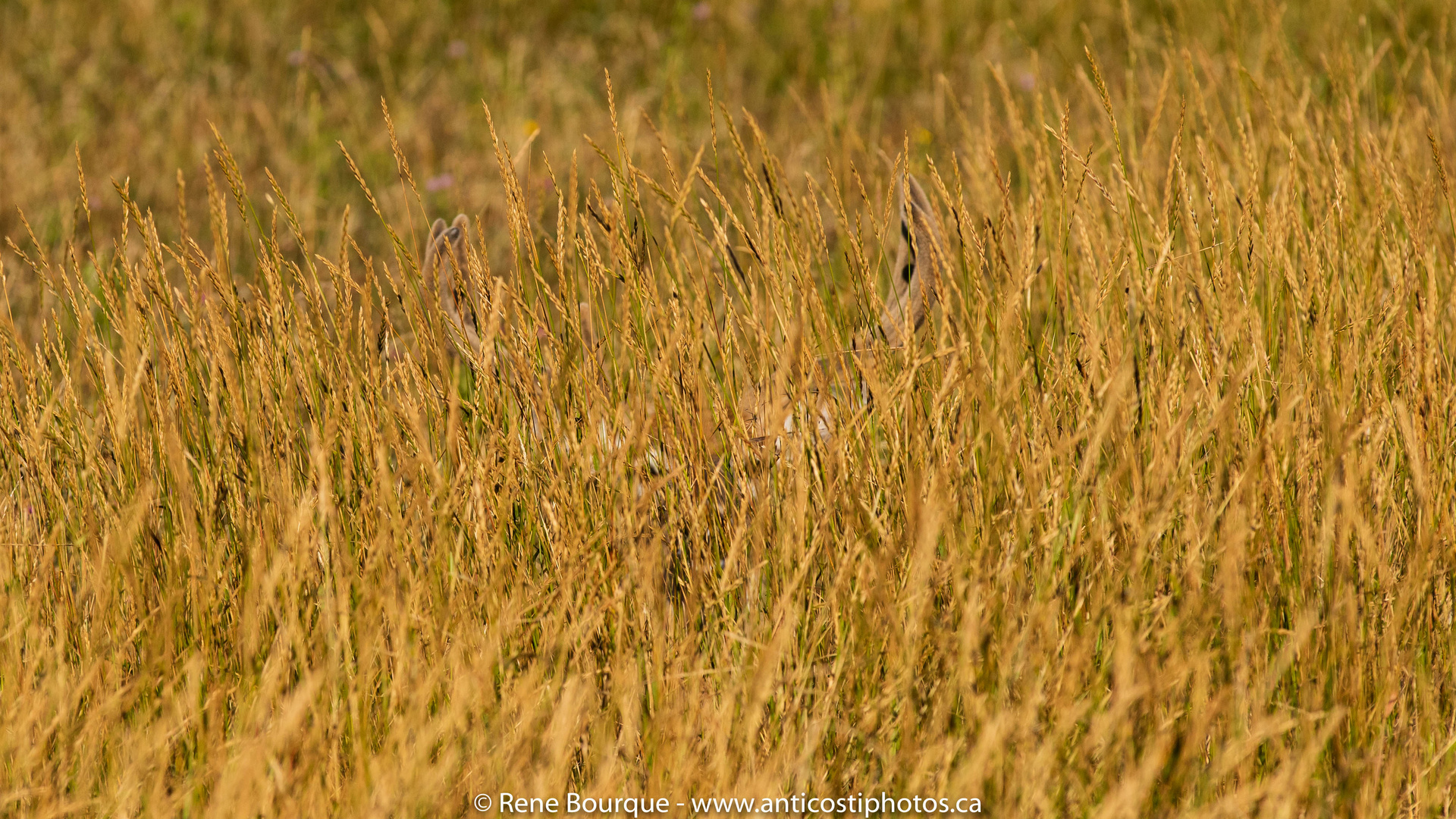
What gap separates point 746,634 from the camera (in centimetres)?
119

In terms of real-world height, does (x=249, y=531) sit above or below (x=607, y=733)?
above

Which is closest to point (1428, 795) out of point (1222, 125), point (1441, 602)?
point (1441, 602)

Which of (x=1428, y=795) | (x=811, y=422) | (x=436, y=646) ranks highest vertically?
(x=811, y=422)

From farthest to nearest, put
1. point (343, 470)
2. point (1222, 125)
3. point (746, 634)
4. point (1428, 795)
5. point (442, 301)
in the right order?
1. point (1222, 125)
2. point (442, 301)
3. point (343, 470)
4. point (746, 634)
5. point (1428, 795)

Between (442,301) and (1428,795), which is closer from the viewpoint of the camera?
(1428,795)

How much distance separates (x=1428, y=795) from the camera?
1.06 metres

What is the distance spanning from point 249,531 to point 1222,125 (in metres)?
2.18

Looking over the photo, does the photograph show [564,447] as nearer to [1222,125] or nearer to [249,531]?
[249,531]

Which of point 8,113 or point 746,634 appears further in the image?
point 8,113

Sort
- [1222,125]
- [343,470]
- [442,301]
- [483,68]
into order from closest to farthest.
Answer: [343,470] → [442,301] → [1222,125] → [483,68]

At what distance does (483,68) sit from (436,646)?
134 inches

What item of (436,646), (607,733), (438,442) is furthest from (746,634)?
(438,442)

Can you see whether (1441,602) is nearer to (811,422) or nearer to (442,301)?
(811,422)

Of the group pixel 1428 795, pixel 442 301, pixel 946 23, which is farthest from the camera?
pixel 946 23
